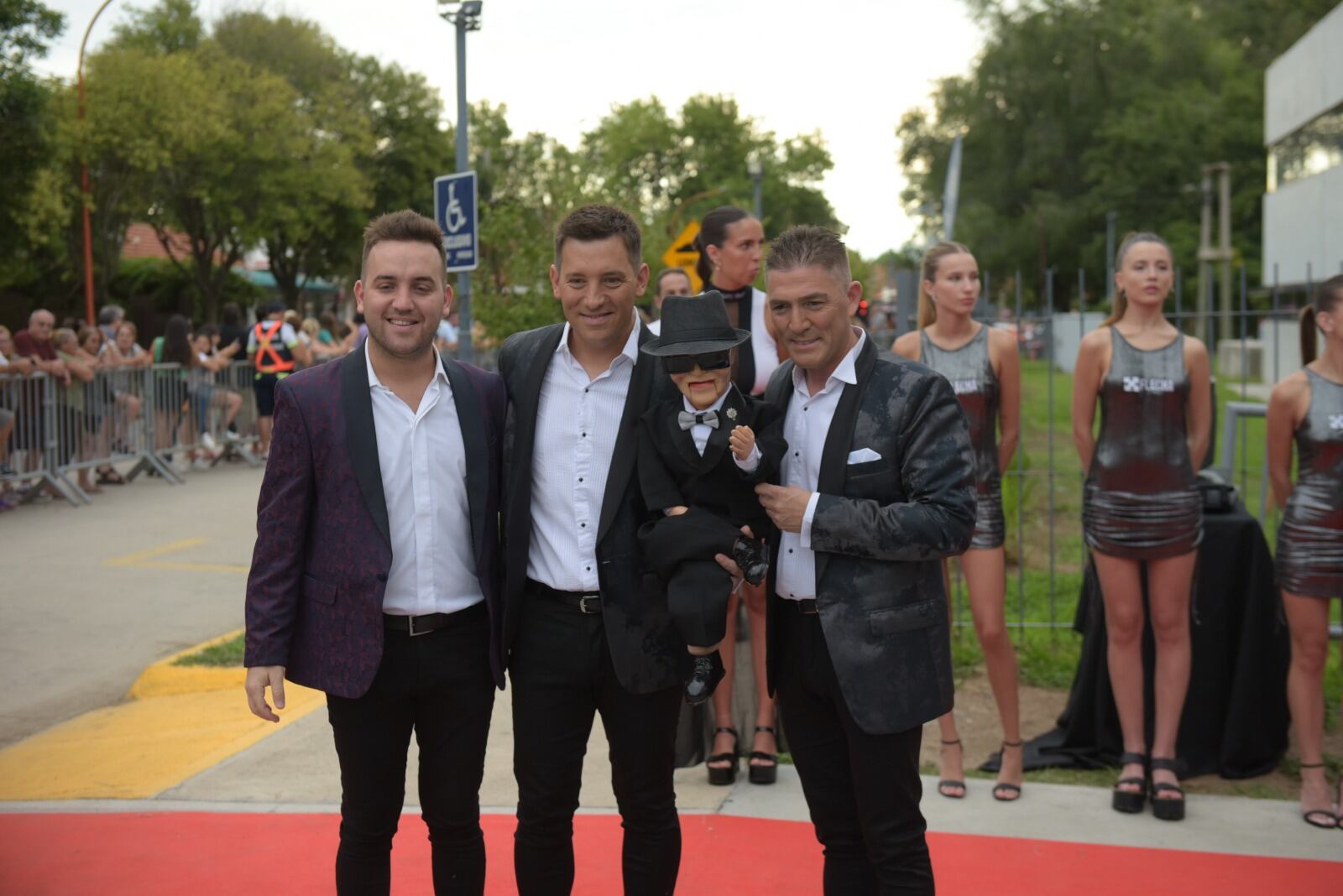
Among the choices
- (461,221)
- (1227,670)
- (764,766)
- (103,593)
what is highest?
(461,221)

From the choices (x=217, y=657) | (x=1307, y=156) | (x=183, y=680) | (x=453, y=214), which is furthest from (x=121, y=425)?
(x=1307, y=156)

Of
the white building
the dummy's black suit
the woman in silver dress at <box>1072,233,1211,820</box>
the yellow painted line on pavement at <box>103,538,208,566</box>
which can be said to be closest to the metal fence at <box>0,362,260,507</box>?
the yellow painted line on pavement at <box>103,538,208,566</box>

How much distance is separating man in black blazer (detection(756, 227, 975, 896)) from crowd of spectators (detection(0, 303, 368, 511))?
10613 millimetres

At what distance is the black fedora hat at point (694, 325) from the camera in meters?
3.09

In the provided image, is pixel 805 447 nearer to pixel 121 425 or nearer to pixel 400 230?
pixel 400 230

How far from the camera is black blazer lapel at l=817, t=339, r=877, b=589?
124 inches

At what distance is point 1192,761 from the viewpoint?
5340 millimetres

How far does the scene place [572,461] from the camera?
3.37m

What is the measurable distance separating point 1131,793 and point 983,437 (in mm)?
1460

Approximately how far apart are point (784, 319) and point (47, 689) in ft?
17.5

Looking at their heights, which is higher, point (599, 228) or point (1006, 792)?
point (599, 228)

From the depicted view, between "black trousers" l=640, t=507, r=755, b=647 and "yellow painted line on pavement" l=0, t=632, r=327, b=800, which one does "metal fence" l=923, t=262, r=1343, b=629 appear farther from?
"yellow painted line on pavement" l=0, t=632, r=327, b=800

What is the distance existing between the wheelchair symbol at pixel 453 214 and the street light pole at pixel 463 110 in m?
0.61

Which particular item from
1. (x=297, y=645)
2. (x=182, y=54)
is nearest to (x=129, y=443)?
(x=297, y=645)
